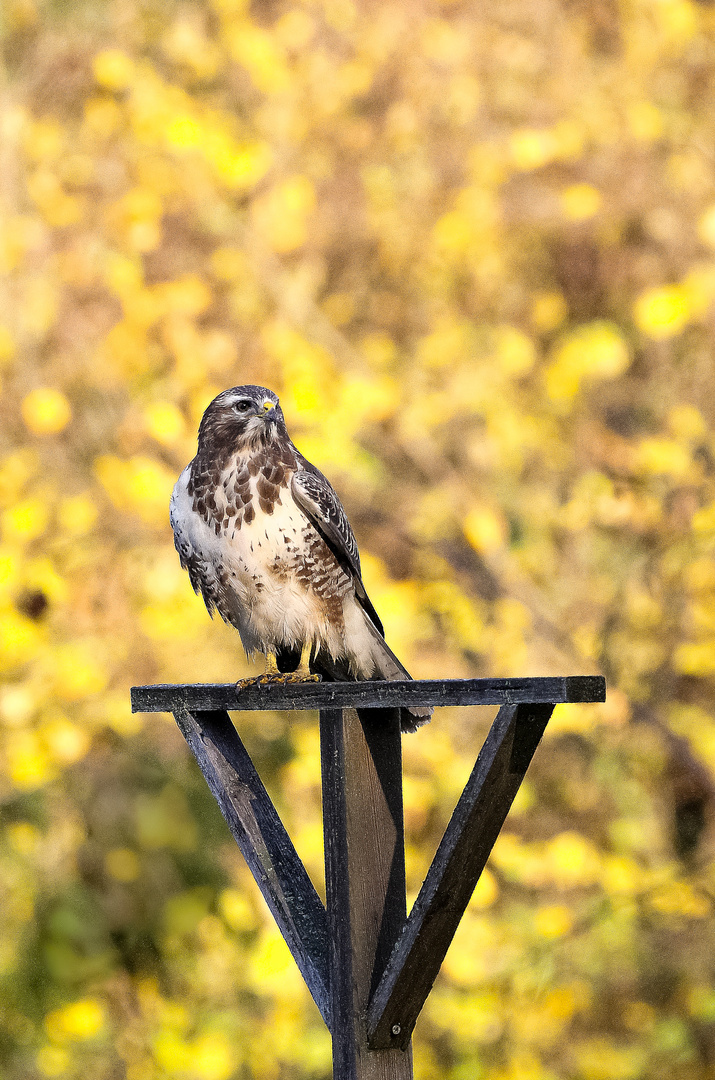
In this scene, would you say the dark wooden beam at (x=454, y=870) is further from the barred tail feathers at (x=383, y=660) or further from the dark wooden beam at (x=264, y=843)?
the barred tail feathers at (x=383, y=660)

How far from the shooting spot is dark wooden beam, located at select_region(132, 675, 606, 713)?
5.93 feet

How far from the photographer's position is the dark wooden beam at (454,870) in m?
1.93

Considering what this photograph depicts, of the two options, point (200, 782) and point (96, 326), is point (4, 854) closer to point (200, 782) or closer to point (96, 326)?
point (200, 782)

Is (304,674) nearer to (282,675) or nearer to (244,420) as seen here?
(282,675)

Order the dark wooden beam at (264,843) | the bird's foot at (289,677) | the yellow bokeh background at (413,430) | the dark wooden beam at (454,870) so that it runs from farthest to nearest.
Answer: the yellow bokeh background at (413,430) → the bird's foot at (289,677) → the dark wooden beam at (264,843) → the dark wooden beam at (454,870)

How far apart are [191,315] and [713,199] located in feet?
7.52

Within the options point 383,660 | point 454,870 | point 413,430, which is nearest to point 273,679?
point 383,660

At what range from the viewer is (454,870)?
2.03 meters

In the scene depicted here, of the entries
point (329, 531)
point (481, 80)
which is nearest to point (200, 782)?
point (329, 531)

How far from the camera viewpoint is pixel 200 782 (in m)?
5.71

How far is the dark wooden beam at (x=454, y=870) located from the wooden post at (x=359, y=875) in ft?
0.14

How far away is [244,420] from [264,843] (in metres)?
1.03

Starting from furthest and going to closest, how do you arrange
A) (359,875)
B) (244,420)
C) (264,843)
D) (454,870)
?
(244,420)
(264,843)
(359,875)
(454,870)

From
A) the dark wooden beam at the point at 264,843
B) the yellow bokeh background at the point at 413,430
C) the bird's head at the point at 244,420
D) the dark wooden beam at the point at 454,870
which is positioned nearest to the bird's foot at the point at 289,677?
the dark wooden beam at the point at 264,843
